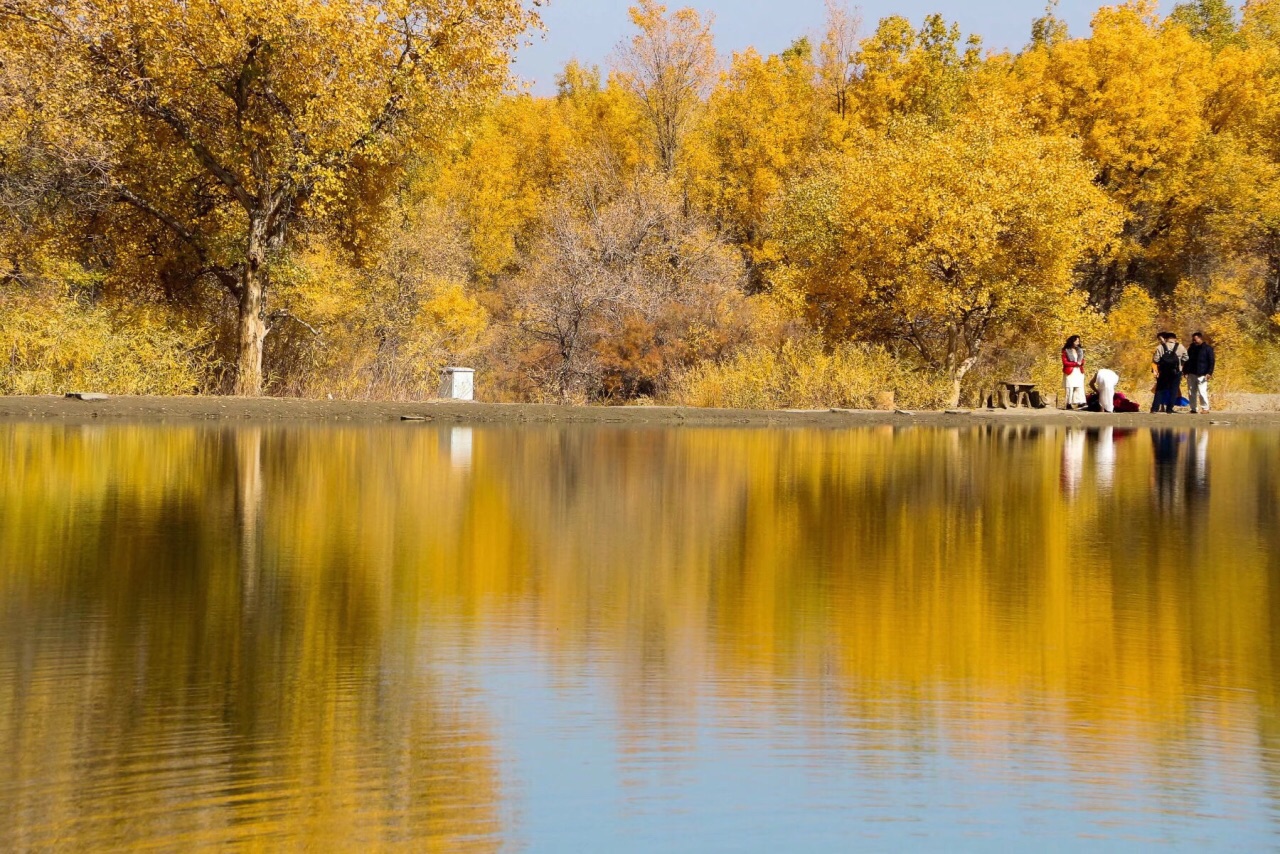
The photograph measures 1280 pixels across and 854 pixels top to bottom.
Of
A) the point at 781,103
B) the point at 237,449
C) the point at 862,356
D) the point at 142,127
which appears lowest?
the point at 237,449

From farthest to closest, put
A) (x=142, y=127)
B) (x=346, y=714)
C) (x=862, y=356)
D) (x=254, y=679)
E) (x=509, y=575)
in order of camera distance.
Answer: (x=862, y=356) → (x=142, y=127) → (x=509, y=575) → (x=254, y=679) → (x=346, y=714)

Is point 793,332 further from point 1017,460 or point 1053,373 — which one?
point 1017,460

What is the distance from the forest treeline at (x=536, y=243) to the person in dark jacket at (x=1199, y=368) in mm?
2648

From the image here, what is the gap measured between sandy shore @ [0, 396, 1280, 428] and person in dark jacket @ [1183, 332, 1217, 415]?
2048 millimetres

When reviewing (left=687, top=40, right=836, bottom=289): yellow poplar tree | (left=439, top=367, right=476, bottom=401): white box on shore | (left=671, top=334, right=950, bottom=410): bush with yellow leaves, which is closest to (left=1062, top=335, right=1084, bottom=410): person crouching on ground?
(left=671, top=334, right=950, bottom=410): bush with yellow leaves

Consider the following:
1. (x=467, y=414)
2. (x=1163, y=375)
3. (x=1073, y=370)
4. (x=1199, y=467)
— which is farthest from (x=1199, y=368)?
(x=467, y=414)

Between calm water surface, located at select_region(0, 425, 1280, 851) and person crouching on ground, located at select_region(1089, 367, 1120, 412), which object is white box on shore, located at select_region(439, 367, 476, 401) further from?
calm water surface, located at select_region(0, 425, 1280, 851)

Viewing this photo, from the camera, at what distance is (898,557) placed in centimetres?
958

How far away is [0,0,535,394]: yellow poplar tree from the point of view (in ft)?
91.1

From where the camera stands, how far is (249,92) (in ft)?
96.5

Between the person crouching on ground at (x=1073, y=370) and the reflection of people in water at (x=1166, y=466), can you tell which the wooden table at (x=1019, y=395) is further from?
the reflection of people in water at (x=1166, y=466)

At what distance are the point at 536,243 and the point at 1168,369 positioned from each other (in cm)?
2947

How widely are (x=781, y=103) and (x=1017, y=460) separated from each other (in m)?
48.3

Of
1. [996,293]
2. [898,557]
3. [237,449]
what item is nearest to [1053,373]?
[996,293]
